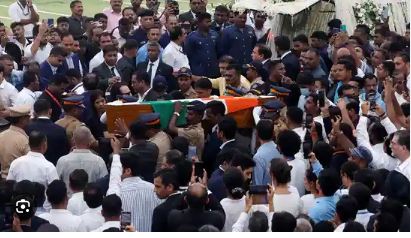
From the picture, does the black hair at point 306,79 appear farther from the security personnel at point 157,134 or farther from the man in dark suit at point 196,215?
the man in dark suit at point 196,215

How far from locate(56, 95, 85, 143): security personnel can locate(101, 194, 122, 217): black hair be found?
3.18 m

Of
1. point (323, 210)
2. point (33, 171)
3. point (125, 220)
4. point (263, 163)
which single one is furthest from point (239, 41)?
point (125, 220)

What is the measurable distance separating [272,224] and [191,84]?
18.8 ft

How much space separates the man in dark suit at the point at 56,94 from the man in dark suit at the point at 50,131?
1.17 metres

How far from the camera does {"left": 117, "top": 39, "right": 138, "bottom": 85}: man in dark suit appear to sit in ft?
49.9

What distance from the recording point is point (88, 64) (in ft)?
54.6

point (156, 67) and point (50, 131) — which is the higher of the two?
point (156, 67)

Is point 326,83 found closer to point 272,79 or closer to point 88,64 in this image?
point 272,79

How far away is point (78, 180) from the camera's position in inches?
415

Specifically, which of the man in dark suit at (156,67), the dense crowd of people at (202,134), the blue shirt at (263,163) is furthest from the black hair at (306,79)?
the blue shirt at (263,163)

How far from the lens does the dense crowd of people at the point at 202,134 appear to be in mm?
9773

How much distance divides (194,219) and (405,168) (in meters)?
2.16

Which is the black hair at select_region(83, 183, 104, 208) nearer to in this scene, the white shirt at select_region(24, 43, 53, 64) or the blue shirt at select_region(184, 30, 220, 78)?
the blue shirt at select_region(184, 30, 220, 78)

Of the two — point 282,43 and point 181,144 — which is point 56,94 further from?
point 282,43
